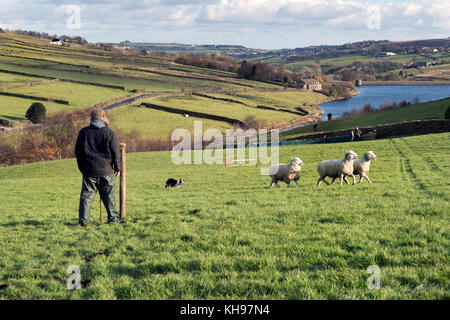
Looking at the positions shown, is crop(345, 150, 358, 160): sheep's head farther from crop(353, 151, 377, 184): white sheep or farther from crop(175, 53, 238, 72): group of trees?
crop(175, 53, 238, 72): group of trees

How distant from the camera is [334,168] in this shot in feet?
64.5

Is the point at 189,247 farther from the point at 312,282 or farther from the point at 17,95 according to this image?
the point at 17,95

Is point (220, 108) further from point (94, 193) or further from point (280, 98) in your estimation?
point (94, 193)

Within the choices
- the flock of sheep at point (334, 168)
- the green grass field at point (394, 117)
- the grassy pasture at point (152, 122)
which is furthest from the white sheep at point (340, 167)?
the grassy pasture at point (152, 122)

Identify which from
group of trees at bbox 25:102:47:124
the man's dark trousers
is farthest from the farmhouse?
the man's dark trousers

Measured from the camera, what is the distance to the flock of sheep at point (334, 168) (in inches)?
765

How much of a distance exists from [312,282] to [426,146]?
35.1 meters

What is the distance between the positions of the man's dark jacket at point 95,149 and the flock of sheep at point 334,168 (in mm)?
10142

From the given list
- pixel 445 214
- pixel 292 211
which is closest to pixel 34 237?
pixel 292 211

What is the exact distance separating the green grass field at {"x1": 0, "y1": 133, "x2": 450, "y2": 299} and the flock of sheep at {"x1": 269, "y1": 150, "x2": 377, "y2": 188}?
74.3 inches

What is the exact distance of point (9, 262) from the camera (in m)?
9.66

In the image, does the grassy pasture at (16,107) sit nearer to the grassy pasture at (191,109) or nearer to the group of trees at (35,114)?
the group of trees at (35,114)

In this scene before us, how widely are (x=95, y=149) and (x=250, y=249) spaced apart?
6048mm

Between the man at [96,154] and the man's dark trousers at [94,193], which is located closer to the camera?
the man at [96,154]
